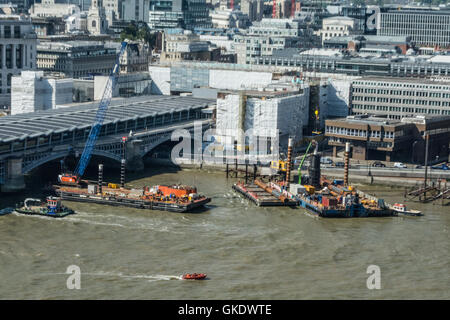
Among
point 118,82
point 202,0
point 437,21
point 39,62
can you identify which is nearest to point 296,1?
point 202,0

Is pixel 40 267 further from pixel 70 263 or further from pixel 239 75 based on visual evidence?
pixel 239 75

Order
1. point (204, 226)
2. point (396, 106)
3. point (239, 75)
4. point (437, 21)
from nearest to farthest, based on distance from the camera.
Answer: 1. point (204, 226)
2. point (396, 106)
3. point (239, 75)
4. point (437, 21)

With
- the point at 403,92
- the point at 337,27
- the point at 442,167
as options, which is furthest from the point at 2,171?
the point at 337,27

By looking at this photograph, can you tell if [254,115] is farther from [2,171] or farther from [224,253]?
[224,253]

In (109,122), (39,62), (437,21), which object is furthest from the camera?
(437,21)

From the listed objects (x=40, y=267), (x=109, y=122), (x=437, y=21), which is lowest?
(x=40, y=267)
